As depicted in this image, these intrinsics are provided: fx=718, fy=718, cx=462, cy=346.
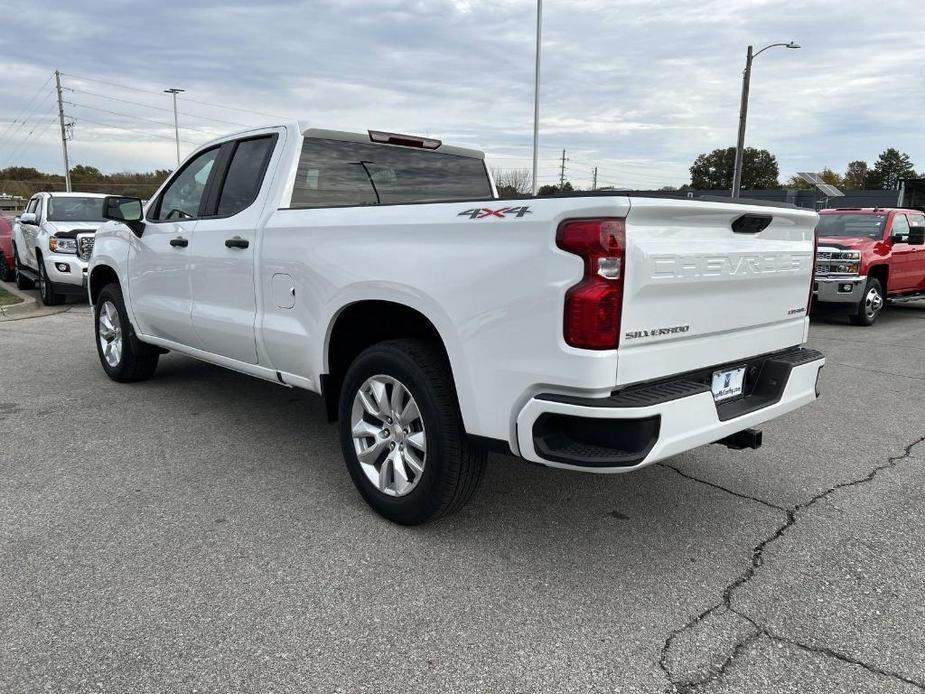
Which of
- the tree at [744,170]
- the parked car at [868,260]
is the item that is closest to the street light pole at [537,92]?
the parked car at [868,260]

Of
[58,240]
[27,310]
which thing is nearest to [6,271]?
[27,310]

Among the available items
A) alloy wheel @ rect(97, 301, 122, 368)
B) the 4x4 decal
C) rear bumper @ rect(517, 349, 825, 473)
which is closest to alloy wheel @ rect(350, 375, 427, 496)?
rear bumper @ rect(517, 349, 825, 473)

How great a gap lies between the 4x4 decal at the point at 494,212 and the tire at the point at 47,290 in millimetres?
10225

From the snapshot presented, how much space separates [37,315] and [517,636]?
10269 millimetres

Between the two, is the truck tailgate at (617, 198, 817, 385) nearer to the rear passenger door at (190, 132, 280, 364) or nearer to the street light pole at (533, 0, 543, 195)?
the rear passenger door at (190, 132, 280, 364)

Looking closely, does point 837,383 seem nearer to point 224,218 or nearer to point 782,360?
point 782,360

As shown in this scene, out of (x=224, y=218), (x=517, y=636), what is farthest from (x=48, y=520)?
(x=517, y=636)

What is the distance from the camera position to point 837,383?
6.60 metres

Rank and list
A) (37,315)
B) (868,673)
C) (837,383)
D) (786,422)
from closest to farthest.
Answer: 1. (868,673)
2. (786,422)
3. (837,383)
4. (37,315)

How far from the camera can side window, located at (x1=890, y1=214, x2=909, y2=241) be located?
36.1 feet

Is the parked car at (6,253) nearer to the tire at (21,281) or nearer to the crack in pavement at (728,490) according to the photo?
the tire at (21,281)

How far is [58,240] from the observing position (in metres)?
10.8

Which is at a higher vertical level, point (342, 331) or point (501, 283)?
point (501, 283)

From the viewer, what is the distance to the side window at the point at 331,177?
4172mm
